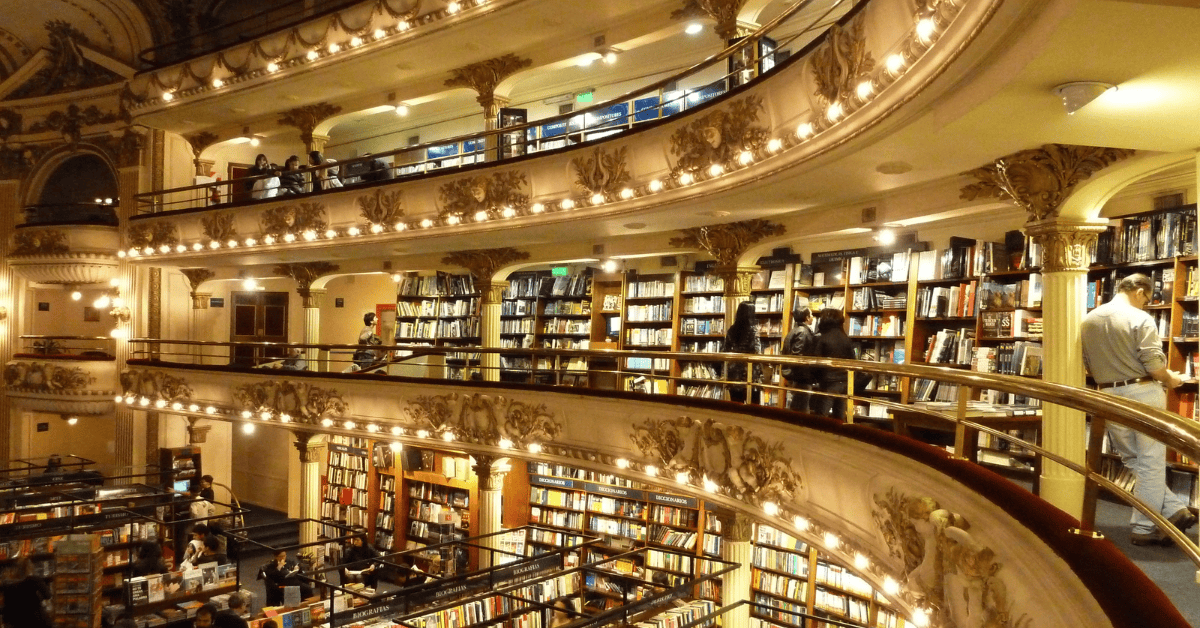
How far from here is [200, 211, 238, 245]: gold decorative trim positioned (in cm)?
1369

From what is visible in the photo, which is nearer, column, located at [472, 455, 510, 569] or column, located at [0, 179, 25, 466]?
column, located at [472, 455, 510, 569]

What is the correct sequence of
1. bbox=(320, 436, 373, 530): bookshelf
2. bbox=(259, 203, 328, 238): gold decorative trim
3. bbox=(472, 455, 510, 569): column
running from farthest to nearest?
bbox=(320, 436, 373, 530): bookshelf, bbox=(259, 203, 328, 238): gold decorative trim, bbox=(472, 455, 510, 569): column

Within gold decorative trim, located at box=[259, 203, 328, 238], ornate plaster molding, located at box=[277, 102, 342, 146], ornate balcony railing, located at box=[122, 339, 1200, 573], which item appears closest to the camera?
ornate balcony railing, located at box=[122, 339, 1200, 573]

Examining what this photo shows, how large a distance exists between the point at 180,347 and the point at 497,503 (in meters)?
8.47

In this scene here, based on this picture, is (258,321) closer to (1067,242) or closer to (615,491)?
(615,491)

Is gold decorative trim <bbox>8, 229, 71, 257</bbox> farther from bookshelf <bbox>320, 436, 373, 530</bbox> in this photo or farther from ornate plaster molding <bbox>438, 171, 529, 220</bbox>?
ornate plaster molding <bbox>438, 171, 529, 220</bbox>

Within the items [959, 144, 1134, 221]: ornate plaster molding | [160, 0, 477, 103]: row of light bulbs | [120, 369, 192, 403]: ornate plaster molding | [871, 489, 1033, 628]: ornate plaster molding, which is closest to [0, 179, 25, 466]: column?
[120, 369, 192, 403]: ornate plaster molding

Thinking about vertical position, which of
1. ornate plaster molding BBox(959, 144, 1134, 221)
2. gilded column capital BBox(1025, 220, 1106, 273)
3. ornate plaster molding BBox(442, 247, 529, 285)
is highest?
ornate plaster molding BBox(959, 144, 1134, 221)

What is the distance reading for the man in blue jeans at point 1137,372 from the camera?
185 inches

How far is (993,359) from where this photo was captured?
23.1 ft

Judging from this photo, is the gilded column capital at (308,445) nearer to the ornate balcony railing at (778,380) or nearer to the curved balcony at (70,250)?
the ornate balcony railing at (778,380)

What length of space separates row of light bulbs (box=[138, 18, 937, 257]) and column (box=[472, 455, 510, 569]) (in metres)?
3.09

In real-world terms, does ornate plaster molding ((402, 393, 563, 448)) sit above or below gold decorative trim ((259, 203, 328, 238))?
below

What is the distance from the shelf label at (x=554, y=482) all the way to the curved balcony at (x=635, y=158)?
10.7 ft
